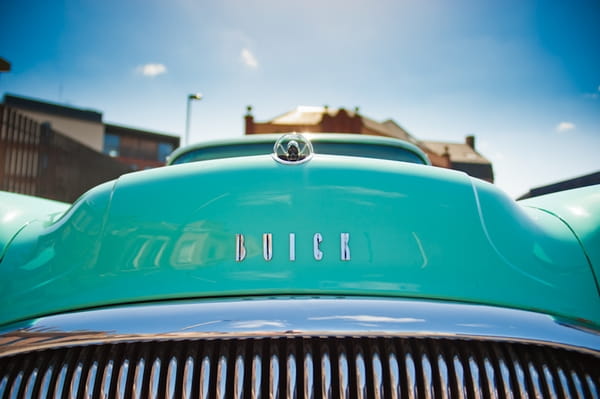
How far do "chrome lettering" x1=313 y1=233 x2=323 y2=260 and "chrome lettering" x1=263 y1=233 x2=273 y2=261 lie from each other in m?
0.11

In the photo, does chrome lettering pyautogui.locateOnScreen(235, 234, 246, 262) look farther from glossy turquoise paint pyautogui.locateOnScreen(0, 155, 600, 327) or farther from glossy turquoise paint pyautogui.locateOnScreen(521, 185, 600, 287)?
glossy turquoise paint pyautogui.locateOnScreen(521, 185, 600, 287)

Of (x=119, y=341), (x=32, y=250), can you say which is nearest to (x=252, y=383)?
(x=119, y=341)

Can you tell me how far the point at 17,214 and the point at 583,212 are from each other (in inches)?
74.3

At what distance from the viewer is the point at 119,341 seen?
0.92m

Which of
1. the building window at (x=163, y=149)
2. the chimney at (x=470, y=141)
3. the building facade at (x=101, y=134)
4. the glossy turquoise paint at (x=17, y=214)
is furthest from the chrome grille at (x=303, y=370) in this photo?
the chimney at (x=470, y=141)

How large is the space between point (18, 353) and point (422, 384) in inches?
38.1

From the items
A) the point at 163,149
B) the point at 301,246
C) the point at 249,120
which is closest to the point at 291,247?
the point at 301,246

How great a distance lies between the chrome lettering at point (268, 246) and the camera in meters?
1.07

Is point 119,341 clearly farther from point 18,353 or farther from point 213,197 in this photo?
point 213,197

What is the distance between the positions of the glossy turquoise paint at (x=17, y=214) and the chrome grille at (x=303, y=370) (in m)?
0.46

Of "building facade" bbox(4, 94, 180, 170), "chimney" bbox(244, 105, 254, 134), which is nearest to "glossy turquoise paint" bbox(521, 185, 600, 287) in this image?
"chimney" bbox(244, 105, 254, 134)

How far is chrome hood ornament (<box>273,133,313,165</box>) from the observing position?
47.2 inches

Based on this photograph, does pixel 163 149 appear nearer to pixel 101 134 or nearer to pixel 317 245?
pixel 101 134

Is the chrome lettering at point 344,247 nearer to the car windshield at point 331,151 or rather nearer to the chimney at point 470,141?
the car windshield at point 331,151
